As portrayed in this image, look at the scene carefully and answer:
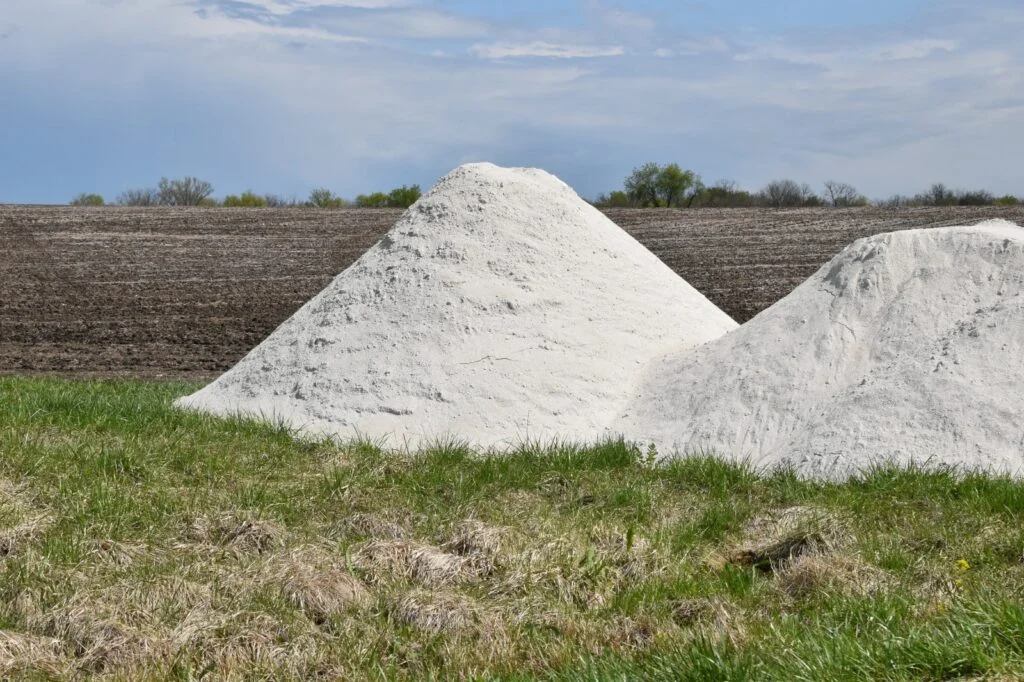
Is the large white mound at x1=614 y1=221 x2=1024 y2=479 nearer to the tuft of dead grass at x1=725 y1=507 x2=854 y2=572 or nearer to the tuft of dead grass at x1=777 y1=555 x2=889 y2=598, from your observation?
the tuft of dead grass at x1=725 y1=507 x2=854 y2=572

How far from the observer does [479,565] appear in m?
5.65

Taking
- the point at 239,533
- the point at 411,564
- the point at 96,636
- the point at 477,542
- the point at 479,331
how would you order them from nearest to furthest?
the point at 96,636, the point at 411,564, the point at 477,542, the point at 239,533, the point at 479,331

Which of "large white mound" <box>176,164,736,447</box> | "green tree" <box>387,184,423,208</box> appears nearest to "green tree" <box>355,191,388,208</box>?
"green tree" <box>387,184,423,208</box>

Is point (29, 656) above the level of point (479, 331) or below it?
below

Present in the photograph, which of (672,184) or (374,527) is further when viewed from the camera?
(672,184)

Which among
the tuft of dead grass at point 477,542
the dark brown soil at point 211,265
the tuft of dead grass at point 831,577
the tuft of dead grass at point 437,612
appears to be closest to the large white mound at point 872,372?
the tuft of dead grass at point 831,577

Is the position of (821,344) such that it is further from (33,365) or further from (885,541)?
(33,365)

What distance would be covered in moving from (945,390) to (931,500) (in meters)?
1.44

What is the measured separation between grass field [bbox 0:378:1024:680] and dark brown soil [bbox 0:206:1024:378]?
29.8 feet

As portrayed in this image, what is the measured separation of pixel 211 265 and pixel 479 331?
63.1ft

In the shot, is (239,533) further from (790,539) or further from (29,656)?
(790,539)

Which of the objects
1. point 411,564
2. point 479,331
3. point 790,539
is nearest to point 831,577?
point 790,539

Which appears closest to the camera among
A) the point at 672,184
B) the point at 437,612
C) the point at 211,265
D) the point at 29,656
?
the point at 29,656

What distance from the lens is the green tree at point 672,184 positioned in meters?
49.5
